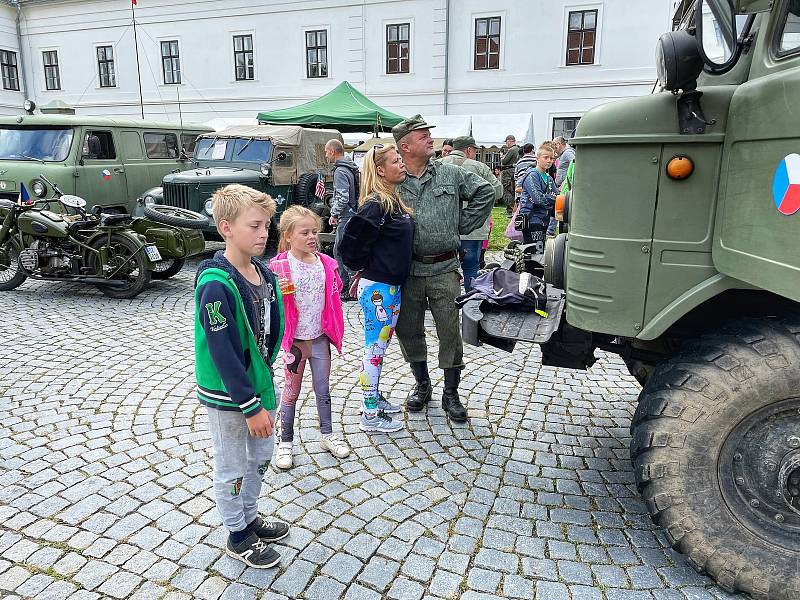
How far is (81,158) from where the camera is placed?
931cm

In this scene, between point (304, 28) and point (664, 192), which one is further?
point (304, 28)

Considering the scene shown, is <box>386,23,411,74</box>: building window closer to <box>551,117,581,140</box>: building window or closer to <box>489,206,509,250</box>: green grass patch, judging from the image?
<box>551,117,581,140</box>: building window

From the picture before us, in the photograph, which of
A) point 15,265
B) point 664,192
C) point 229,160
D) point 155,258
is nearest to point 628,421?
point 664,192

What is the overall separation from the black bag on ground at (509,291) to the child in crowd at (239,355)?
1018 mm

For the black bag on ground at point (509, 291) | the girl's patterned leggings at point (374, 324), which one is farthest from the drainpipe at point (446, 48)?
the black bag on ground at point (509, 291)

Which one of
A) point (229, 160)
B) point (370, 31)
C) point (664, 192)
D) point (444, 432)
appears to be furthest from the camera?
point (370, 31)

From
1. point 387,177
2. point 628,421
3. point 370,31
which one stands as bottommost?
point 628,421

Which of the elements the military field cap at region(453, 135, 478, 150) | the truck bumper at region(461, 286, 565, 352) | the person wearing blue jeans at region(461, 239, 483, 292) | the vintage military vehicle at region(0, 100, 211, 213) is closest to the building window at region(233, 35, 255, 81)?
the vintage military vehicle at region(0, 100, 211, 213)

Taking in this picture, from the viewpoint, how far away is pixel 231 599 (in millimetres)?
2439

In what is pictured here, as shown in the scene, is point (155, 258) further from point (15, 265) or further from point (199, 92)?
point (199, 92)

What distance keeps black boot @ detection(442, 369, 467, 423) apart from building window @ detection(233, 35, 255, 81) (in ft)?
80.6

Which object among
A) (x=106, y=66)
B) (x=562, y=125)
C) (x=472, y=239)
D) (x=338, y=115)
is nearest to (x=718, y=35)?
(x=472, y=239)

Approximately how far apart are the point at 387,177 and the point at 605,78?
68.4ft

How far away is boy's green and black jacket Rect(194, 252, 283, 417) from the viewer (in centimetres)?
231
